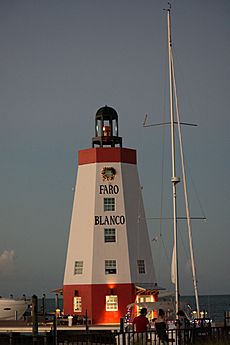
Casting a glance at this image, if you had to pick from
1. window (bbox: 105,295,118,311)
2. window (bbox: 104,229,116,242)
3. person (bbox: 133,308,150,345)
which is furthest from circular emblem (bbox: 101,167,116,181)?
person (bbox: 133,308,150,345)

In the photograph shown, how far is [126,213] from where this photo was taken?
55.1 metres

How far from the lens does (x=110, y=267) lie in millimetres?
54312

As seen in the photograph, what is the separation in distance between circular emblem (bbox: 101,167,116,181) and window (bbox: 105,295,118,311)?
7.23 meters

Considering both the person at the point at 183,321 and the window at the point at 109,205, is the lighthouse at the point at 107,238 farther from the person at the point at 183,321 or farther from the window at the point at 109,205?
the person at the point at 183,321

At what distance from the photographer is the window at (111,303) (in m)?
53.8

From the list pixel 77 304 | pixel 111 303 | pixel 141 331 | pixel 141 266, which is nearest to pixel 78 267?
pixel 77 304

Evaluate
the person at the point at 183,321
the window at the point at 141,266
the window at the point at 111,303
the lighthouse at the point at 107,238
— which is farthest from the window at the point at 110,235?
the person at the point at 183,321

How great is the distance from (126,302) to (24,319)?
28.3 feet

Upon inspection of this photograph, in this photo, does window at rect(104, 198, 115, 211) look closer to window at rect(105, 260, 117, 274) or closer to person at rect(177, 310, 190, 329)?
window at rect(105, 260, 117, 274)

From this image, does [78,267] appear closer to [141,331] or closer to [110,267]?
[110,267]

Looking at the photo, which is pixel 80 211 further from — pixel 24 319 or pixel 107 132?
pixel 24 319

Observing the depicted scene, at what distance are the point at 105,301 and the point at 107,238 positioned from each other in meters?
3.84

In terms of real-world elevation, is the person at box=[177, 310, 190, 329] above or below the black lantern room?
below

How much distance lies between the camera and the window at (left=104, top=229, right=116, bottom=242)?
5466 centimetres
